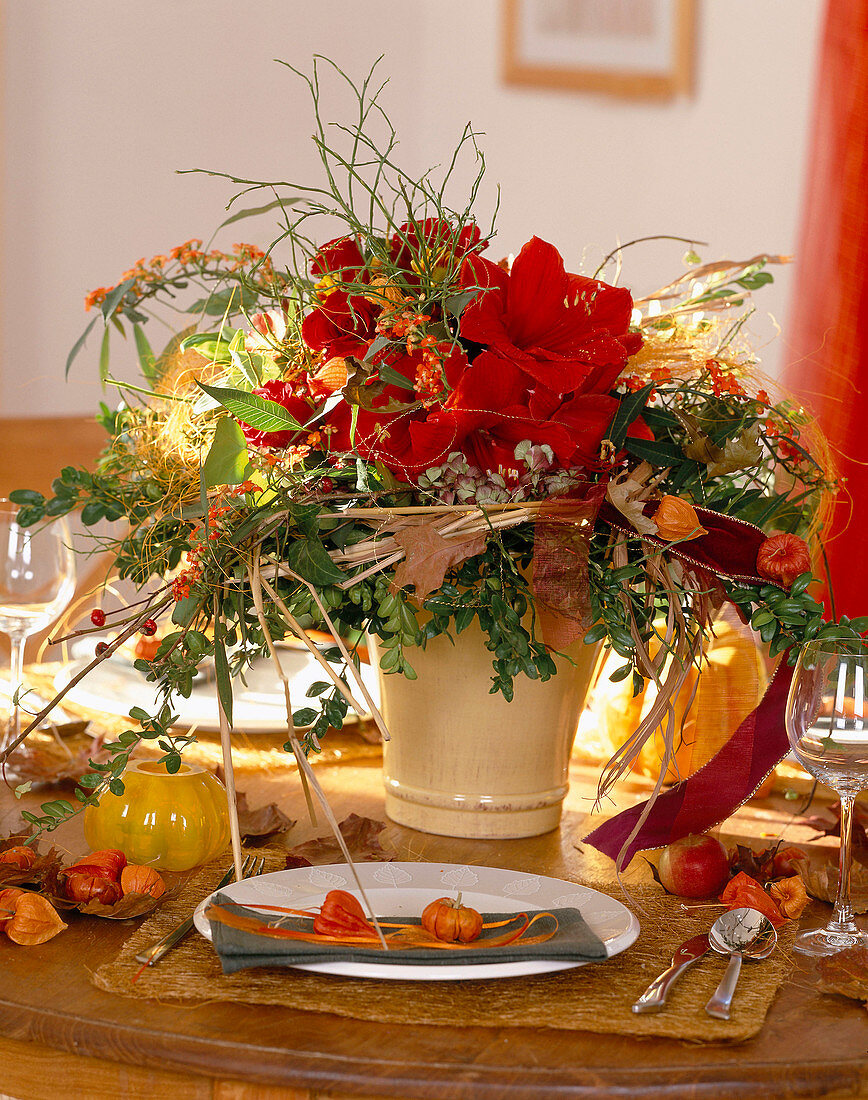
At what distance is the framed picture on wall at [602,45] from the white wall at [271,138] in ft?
0.11

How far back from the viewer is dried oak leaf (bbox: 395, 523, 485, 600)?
0.71 metres

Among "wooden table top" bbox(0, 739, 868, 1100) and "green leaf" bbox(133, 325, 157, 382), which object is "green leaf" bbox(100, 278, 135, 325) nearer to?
"green leaf" bbox(133, 325, 157, 382)

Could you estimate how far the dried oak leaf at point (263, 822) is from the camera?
0.84 m

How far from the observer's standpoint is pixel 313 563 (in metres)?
0.74

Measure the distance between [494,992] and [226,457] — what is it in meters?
0.37

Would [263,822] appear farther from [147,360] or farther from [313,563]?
[147,360]

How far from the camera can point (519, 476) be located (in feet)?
2.47

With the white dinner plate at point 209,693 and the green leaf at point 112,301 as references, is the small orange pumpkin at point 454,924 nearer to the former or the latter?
the white dinner plate at point 209,693

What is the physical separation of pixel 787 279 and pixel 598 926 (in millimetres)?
1787

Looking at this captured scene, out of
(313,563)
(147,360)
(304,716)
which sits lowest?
(304,716)

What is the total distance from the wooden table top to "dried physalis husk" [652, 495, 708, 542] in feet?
0.86

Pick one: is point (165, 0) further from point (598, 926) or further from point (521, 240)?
point (598, 926)

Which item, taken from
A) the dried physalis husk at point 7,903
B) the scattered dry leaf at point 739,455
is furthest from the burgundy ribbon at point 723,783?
the dried physalis husk at point 7,903

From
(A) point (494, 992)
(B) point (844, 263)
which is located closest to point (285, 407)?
(A) point (494, 992)
